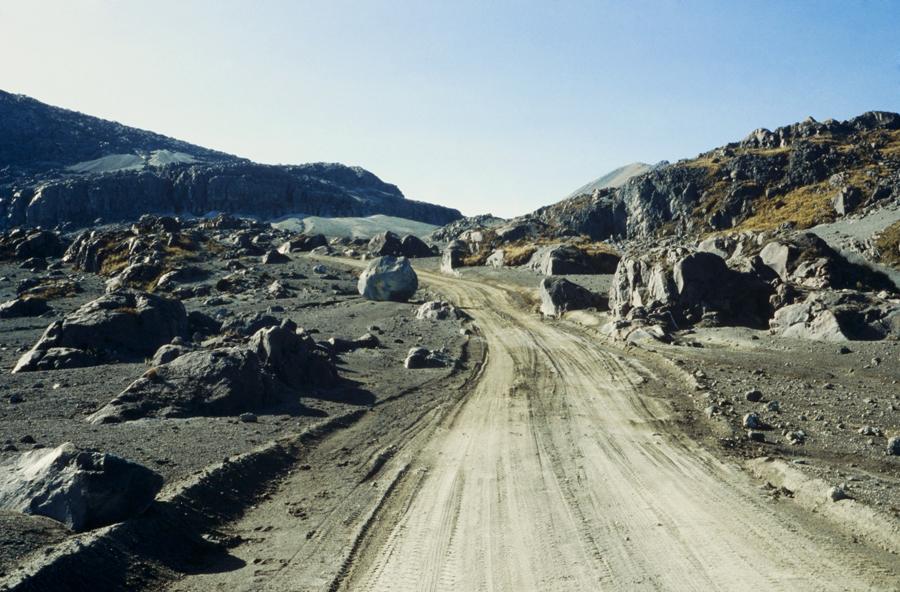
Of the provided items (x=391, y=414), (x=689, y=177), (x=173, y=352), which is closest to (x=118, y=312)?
(x=173, y=352)

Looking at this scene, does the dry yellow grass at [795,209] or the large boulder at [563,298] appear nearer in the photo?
the large boulder at [563,298]

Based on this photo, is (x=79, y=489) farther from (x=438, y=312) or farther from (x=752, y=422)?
(x=438, y=312)

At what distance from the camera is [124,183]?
127 metres

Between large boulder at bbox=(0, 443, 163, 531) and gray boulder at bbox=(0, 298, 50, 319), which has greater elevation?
large boulder at bbox=(0, 443, 163, 531)

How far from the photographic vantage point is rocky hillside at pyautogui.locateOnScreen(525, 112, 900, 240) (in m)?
61.2

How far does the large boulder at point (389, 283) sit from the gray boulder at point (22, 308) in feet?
62.0

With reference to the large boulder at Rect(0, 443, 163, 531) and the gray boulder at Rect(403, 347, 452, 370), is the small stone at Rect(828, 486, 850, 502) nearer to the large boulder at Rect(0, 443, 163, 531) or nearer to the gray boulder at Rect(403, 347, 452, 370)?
the large boulder at Rect(0, 443, 163, 531)

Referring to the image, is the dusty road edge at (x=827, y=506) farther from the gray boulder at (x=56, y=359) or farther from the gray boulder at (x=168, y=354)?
the gray boulder at (x=56, y=359)

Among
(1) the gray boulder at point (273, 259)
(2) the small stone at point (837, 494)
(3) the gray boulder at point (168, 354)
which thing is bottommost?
(3) the gray boulder at point (168, 354)

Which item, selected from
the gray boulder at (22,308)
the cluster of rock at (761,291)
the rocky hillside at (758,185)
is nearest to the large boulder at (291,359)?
the cluster of rock at (761,291)

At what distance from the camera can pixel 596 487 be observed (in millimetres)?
10023

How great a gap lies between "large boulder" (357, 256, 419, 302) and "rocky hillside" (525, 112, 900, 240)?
123 ft

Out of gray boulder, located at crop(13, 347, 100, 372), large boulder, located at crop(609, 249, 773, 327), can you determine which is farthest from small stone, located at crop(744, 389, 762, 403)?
gray boulder, located at crop(13, 347, 100, 372)

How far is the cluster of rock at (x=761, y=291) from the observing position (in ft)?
79.8
